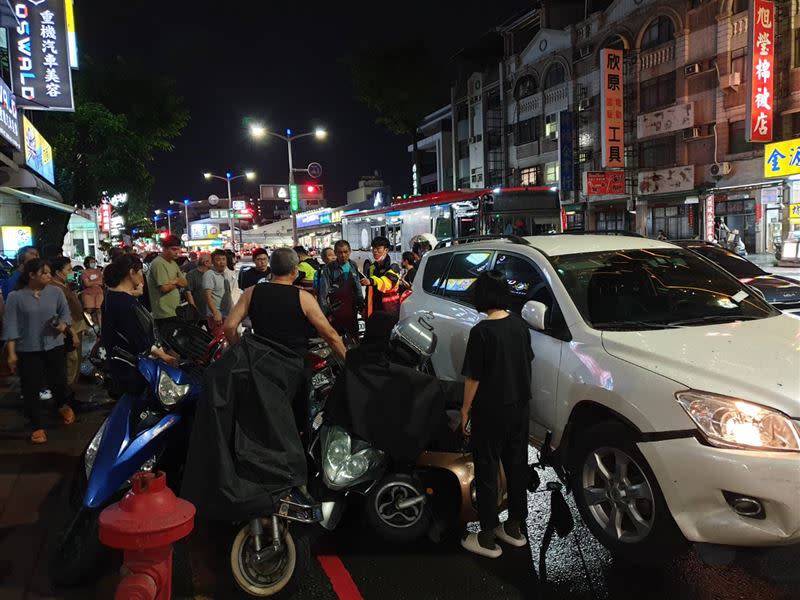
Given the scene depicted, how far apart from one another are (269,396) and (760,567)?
288 cm

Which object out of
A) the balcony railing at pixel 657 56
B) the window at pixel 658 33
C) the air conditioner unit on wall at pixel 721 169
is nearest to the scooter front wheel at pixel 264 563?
the air conditioner unit on wall at pixel 721 169

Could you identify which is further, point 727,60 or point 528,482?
point 727,60

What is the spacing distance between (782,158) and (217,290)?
2199 cm

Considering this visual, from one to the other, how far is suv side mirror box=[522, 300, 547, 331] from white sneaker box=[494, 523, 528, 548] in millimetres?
1292

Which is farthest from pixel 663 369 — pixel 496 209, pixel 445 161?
pixel 445 161

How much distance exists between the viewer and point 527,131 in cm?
3712

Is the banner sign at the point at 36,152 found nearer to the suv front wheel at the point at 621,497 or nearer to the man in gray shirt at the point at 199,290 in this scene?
the man in gray shirt at the point at 199,290

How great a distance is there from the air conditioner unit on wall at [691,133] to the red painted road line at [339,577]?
28.1 metres

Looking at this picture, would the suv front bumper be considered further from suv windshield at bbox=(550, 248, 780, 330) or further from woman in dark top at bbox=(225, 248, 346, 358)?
woman in dark top at bbox=(225, 248, 346, 358)

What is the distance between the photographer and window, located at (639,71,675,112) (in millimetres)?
27969

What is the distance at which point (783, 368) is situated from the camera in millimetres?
3152

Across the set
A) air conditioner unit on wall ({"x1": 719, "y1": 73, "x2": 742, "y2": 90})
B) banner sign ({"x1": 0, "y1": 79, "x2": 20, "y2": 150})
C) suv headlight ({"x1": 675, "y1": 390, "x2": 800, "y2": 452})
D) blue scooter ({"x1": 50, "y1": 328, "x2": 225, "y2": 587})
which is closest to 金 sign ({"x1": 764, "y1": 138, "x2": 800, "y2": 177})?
air conditioner unit on wall ({"x1": 719, "y1": 73, "x2": 742, "y2": 90})

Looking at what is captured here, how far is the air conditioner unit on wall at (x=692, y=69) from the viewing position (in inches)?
1036

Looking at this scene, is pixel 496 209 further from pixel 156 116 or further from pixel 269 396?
pixel 156 116
